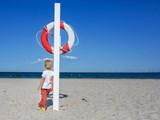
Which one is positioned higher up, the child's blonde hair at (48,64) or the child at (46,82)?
the child's blonde hair at (48,64)

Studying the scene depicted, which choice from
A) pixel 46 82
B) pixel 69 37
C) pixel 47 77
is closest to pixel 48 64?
pixel 47 77

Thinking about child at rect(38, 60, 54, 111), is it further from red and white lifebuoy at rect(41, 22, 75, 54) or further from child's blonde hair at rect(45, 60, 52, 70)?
red and white lifebuoy at rect(41, 22, 75, 54)

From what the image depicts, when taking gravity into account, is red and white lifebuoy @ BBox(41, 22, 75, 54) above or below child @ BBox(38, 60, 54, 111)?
above

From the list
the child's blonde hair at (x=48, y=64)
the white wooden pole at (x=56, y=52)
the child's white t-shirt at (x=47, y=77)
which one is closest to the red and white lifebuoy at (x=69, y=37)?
the white wooden pole at (x=56, y=52)

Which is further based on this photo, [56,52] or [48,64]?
[56,52]

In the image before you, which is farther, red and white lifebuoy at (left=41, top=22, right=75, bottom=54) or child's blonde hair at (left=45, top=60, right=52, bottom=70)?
red and white lifebuoy at (left=41, top=22, right=75, bottom=54)

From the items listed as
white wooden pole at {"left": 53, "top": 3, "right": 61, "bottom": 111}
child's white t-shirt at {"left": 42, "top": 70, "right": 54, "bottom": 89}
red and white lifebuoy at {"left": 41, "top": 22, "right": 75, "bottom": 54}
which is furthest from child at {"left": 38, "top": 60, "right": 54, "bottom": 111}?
red and white lifebuoy at {"left": 41, "top": 22, "right": 75, "bottom": 54}

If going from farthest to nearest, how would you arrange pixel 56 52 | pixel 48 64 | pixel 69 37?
pixel 69 37 < pixel 56 52 < pixel 48 64

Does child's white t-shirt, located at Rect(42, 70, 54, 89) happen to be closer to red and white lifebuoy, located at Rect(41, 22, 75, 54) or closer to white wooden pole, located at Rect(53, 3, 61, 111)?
white wooden pole, located at Rect(53, 3, 61, 111)

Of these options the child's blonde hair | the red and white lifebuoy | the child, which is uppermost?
the red and white lifebuoy

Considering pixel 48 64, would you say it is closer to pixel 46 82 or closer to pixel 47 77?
pixel 47 77

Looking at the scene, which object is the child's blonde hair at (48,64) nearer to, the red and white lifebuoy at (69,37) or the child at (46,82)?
the child at (46,82)

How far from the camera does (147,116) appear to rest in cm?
575

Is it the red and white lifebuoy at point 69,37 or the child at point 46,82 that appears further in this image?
the red and white lifebuoy at point 69,37
